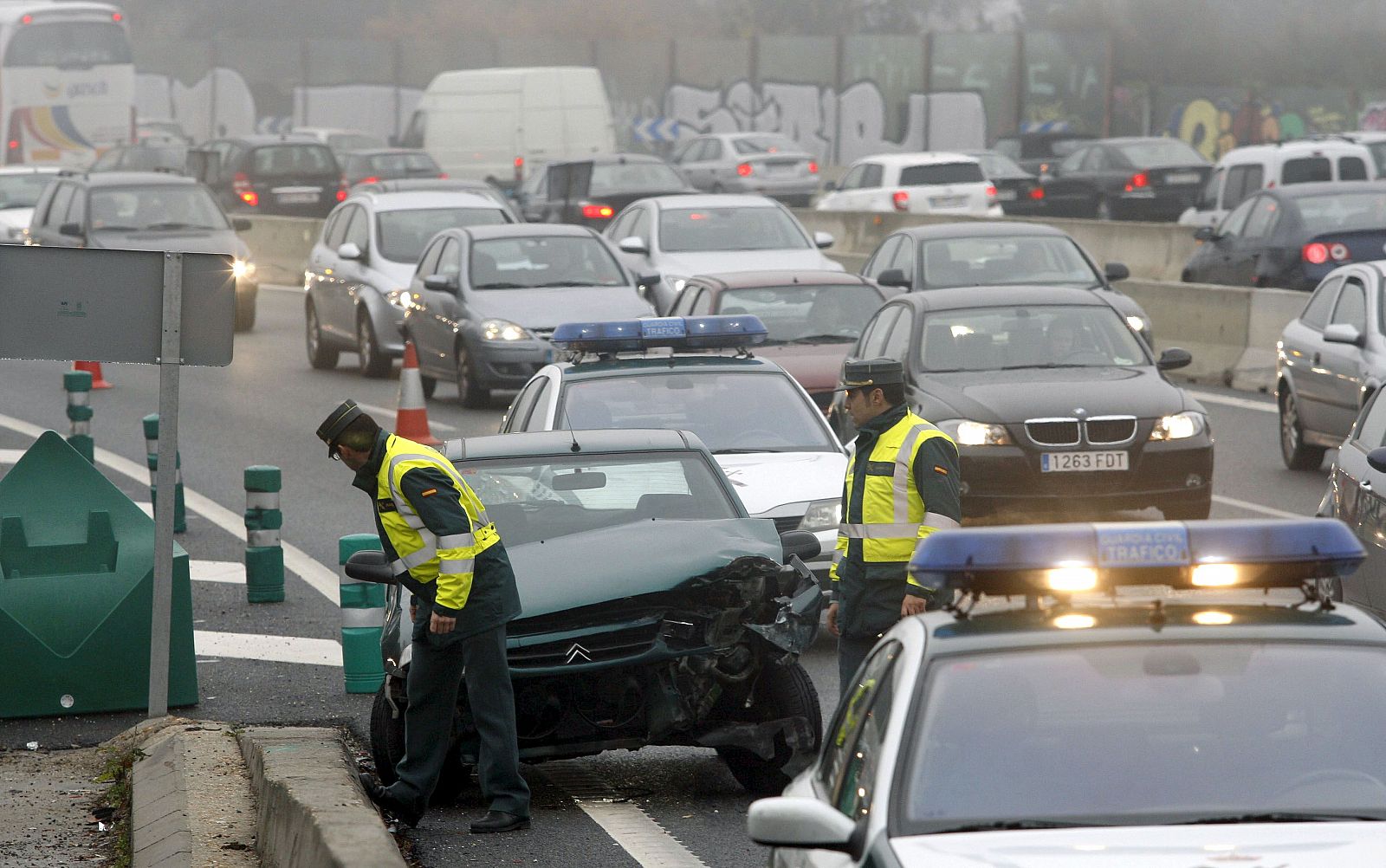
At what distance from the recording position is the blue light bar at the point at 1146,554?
4504 mm

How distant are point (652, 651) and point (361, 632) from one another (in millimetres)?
2499

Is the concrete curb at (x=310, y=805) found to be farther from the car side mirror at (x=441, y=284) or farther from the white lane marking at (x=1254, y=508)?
the car side mirror at (x=441, y=284)

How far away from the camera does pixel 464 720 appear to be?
7602mm

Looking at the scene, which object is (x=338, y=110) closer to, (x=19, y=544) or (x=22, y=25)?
(x=22, y=25)

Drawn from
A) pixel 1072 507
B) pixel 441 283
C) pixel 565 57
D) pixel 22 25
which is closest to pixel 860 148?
pixel 565 57

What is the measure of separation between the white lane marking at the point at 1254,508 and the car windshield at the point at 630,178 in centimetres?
2056

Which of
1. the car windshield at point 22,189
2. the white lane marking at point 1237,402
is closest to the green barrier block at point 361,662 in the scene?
the white lane marking at point 1237,402

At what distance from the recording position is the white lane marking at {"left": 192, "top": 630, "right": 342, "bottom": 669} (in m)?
10.5

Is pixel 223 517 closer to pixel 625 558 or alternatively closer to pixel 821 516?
pixel 821 516

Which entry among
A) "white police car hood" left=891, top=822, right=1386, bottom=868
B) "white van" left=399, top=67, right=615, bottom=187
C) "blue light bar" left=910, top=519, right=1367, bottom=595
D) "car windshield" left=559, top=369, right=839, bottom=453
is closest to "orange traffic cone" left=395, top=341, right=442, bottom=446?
"car windshield" left=559, top=369, right=839, bottom=453

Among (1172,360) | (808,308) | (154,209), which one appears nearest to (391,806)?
(1172,360)

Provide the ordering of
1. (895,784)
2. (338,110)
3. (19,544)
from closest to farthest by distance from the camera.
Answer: (895,784) < (19,544) < (338,110)

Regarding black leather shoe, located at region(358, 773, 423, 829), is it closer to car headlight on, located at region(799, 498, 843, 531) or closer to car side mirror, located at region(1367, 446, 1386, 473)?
car headlight on, located at region(799, 498, 843, 531)

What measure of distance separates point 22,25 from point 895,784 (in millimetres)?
40693
